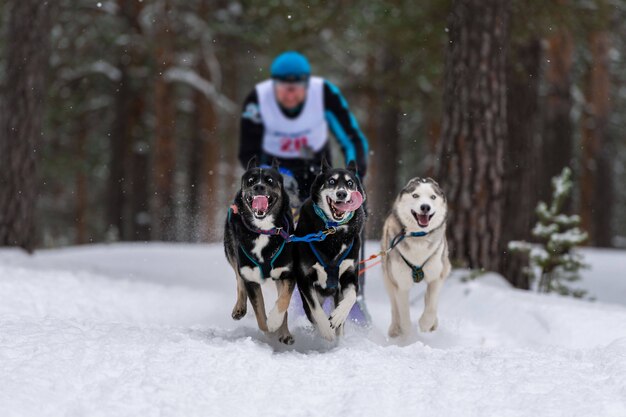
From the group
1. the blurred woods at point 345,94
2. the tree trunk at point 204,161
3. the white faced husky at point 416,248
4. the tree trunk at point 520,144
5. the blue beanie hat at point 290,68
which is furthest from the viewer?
the tree trunk at point 204,161

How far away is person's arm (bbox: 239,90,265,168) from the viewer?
6.13 metres

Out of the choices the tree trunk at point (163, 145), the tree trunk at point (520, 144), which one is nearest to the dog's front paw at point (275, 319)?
the tree trunk at point (520, 144)

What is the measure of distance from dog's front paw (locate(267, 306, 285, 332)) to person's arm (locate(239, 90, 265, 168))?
2130 mm

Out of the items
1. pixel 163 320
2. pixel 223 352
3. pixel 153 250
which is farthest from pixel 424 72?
pixel 223 352

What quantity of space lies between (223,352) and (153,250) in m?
8.21

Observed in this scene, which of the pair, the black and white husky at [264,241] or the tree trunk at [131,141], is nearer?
the black and white husky at [264,241]

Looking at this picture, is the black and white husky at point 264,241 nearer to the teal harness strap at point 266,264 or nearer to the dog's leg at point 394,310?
the teal harness strap at point 266,264

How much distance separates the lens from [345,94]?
18.4 metres

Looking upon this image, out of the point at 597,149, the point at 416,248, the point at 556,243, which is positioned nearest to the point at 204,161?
the point at 597,149

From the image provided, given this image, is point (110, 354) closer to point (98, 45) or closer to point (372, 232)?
point (372, 232)

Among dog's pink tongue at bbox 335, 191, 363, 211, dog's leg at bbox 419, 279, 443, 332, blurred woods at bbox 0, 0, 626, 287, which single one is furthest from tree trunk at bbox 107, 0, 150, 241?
dog's pink tongue at bbox 335, 191, 363, 211

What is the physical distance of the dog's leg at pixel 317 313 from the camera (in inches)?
172

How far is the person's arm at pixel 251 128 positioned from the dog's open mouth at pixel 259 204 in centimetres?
203

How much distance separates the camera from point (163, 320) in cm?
642
